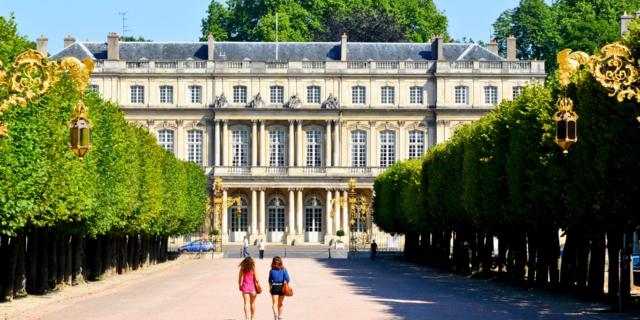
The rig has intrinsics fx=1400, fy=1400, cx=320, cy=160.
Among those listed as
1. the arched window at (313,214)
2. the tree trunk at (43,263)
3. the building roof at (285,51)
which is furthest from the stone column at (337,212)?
the tree trunk at (43,263)

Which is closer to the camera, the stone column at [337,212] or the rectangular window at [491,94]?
the rectangular window at [491,94]

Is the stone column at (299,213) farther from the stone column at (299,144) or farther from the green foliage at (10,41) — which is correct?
the green foliage at (10,41)

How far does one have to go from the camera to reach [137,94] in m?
131

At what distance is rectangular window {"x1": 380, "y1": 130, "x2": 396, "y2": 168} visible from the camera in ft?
435

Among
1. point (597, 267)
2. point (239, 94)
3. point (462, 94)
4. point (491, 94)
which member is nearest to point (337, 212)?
point (239, 94)

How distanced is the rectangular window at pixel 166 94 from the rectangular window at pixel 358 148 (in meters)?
17.5

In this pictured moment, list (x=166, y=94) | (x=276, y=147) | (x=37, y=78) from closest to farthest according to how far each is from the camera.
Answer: (x=37, y=78) → (x=166, y=94) → (x=276, y=147)

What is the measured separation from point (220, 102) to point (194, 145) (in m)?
5.08

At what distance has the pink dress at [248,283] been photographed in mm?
33531

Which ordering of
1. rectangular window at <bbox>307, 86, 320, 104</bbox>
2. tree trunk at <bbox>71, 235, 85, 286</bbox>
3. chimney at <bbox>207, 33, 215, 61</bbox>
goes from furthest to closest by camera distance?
rectangular window at <bbox>307, 86, 320, 104</bbox>
chimney at <bbox>207, 33, 215, 61</bbox>
tree trunk at <bbox>71, 235, 85, 286</bbox>

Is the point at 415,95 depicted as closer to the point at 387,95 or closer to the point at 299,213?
the point at 387,95

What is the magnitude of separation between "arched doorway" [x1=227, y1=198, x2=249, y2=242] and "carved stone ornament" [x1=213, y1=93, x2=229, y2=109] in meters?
9.13

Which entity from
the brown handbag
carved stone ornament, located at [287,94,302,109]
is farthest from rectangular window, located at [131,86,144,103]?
the brown handbag

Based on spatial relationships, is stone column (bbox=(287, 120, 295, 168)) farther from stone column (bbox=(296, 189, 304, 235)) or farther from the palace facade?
stone column (bbox=(296, 189, 304, 235))
